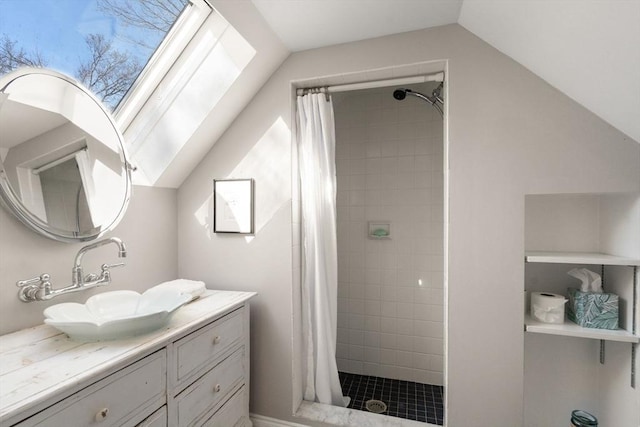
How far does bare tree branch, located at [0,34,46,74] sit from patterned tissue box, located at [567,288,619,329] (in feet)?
8.75

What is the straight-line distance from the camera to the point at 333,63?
5.72 ft

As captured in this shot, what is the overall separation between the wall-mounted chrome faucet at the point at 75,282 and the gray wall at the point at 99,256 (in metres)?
0.03

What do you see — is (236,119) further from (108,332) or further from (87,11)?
(108,332)

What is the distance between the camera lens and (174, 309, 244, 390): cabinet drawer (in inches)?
48.1

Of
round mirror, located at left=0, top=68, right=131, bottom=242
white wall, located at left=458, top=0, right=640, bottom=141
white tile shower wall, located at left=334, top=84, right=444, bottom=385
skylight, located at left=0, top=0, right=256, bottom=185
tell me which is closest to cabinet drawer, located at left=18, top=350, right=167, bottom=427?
round mirror, located at left=0, top=68, right=131, bottom=242

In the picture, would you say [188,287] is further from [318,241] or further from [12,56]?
[12,56]

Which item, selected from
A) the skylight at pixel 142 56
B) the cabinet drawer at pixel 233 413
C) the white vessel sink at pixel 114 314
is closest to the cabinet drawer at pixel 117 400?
the white vessel sink at pixel 114 314

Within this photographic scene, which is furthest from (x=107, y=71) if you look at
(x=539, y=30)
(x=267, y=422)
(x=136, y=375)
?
(x=267, y=422)

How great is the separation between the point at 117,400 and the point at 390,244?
2040mm

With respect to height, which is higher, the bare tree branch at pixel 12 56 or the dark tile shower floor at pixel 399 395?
the bare tree branch at pixel 12 56

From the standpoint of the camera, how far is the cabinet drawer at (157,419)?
1.06 m

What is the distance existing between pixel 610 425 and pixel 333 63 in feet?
7.75

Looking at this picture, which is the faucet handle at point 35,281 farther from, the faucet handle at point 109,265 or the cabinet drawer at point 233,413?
the cabinet drawer at point 233,413

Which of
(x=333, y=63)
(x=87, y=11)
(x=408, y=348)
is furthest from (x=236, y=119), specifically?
(x=408, y=348)
